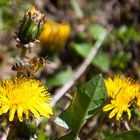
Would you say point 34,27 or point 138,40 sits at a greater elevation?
point 34,27

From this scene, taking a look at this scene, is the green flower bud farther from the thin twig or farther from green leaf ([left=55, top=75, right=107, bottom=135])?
the thin twig

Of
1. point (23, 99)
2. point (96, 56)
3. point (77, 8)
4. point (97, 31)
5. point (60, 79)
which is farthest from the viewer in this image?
point (77, 8)

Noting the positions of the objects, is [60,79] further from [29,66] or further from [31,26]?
[29,66]

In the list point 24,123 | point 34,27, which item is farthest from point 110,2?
point 24,123

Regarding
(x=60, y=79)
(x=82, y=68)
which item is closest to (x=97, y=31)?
(x=82, y=68)

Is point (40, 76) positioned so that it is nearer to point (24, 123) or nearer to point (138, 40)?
point (138, 40)

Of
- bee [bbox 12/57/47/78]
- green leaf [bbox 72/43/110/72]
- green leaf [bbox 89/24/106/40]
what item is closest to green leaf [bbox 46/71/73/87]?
green leaf [bbox 72/43/110/72]

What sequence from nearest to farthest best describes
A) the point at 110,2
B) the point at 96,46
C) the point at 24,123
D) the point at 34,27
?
the point at 24,123 < the point at 34,27 < the point at 96,46 < the point at 110,2
